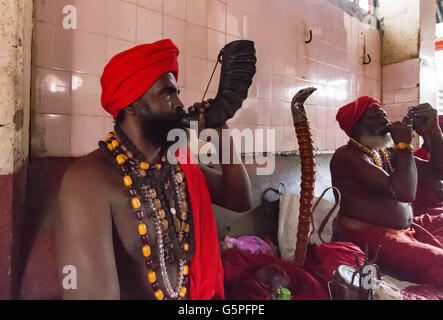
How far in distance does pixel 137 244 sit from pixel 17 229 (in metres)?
0.58

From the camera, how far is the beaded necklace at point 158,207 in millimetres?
1133

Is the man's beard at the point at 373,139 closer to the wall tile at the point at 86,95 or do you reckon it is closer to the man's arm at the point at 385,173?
the man's arm at the point at 385,173

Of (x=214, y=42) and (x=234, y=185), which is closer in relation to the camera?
(x=234, y=185)

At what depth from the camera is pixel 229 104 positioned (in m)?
1.23

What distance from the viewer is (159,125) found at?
3.92ft

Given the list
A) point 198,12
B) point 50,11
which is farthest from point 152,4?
point 50,11

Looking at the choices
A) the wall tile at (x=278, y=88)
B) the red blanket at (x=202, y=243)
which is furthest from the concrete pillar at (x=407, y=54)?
the red blanket at (x=202, y=243)

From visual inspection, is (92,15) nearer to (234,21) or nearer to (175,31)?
(175,31)

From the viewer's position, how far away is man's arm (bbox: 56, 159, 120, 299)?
97 centimetres

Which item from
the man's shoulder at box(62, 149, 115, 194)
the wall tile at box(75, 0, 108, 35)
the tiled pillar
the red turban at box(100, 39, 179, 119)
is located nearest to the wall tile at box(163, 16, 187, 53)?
the wall tile at box(75, 0, 108, 35)

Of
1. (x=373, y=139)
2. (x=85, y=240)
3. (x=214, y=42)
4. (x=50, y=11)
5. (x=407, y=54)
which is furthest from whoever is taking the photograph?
(x=407, y=54)

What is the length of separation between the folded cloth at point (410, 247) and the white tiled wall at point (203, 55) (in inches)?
42.9

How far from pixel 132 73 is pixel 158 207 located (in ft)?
2.01

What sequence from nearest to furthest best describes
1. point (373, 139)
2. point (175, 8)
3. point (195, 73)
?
1. point (175, 8)
2. point (195, 73)
3. point (373, 139)
